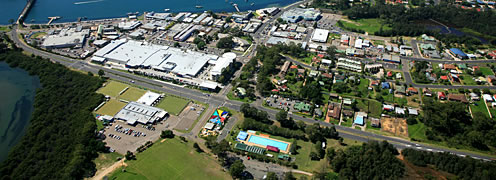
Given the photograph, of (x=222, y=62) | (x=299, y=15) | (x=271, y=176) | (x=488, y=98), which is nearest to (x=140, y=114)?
(x=222, y=62)

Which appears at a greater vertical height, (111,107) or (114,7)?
(114,7)

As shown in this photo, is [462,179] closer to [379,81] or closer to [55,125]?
[379,81]

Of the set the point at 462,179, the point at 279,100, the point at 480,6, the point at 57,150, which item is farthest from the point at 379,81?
the point at 480,6

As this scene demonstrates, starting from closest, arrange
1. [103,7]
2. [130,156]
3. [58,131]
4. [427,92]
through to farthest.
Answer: [130,156] → [58,131] → [427,92] → [103,7]

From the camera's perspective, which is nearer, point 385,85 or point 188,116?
point 188,116

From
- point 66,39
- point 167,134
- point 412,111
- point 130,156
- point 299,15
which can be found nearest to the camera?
point 130,156

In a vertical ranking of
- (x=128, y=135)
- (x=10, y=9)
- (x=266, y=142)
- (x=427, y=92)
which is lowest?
(x=266, y=142)

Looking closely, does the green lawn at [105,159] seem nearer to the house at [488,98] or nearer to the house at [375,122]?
the house at [375,122]

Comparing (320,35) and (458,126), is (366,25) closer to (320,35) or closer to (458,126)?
(320,35)
